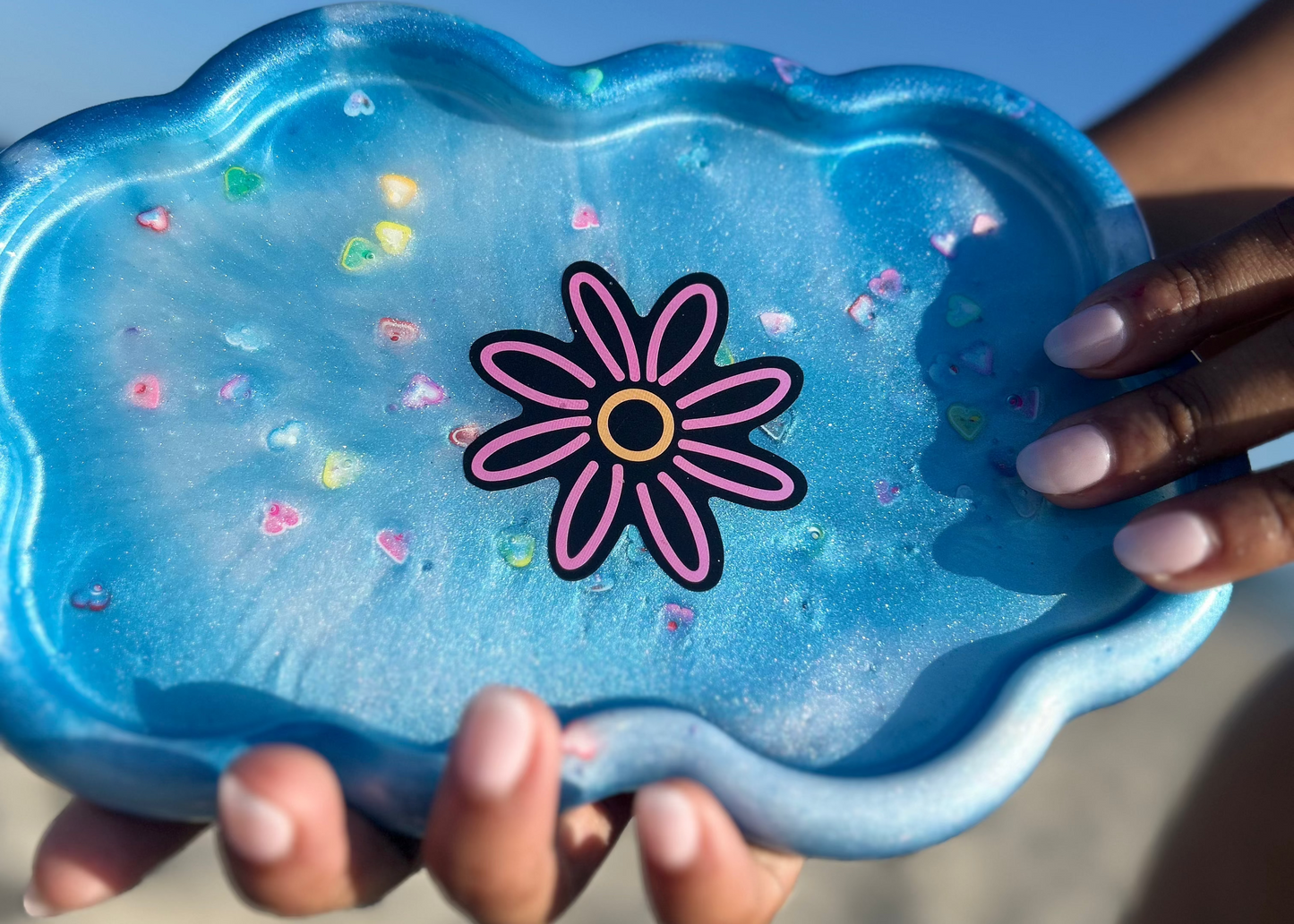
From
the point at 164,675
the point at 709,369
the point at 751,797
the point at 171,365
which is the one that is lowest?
the point at 164,675

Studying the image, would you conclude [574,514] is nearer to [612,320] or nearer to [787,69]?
[612,320]

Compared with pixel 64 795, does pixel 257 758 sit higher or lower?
higher

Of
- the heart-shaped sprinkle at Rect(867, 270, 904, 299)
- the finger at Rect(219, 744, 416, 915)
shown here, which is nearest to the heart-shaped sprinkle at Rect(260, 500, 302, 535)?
the finger at Rect(219, 744, 416, 915)

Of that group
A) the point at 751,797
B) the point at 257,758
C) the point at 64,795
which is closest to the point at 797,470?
the point at 751,797

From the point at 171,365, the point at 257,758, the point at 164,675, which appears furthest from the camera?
the point at 171,365

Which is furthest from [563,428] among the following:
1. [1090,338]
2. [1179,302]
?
[1179,302]

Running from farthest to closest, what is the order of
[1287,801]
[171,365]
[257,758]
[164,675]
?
[1287,801] → [171,365] → [164,675] → [257,758]

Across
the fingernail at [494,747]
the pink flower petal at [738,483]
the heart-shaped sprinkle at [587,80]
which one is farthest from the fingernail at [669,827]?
the heart-shaped sprinkle at [587,80]

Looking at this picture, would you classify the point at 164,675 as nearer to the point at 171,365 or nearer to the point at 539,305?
the point at 171,365

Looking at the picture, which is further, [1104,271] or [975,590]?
[1104,271]

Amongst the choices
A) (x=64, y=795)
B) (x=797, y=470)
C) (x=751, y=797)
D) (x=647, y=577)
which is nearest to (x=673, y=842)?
(x=751, y=797)
